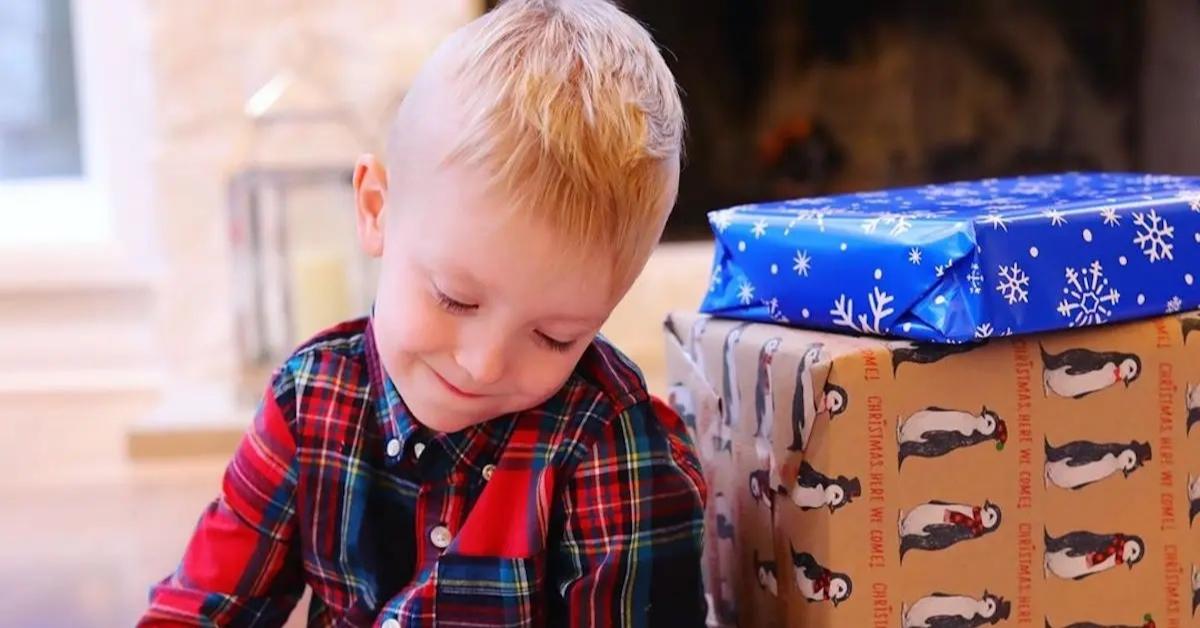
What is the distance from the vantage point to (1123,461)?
32.6 inches

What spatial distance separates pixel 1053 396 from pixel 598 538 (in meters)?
0.28

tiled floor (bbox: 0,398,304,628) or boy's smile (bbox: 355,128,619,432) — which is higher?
boy's smile (bbox: 355,128,619,432)

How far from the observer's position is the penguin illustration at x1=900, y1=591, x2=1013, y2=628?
0.81 meters

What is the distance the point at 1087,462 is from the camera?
32.4 inches

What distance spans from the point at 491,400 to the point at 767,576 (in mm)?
233

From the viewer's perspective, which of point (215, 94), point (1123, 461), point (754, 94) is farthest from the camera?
point (754, 94)

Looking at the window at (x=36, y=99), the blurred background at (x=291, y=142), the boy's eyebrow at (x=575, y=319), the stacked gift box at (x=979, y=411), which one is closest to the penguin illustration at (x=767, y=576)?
the stacked gift box at (x=979, y=411)

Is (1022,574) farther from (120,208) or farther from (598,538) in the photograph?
(120,208)

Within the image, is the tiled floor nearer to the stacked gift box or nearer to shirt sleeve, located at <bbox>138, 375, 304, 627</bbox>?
shirt sleeve, located at <bbox>138, 375, 304, 627</bbox>

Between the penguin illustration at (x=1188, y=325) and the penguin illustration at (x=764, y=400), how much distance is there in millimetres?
243

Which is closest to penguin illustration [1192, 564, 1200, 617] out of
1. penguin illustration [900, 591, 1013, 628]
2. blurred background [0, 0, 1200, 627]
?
penguin illustration [900, 591, 1013, 628]

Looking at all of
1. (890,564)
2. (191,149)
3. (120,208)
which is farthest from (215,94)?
(890,564)

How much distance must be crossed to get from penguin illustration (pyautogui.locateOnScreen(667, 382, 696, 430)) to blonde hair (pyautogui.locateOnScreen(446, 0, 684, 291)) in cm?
27

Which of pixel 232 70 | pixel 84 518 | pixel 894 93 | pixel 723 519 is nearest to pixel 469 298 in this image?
pixel 723 519
